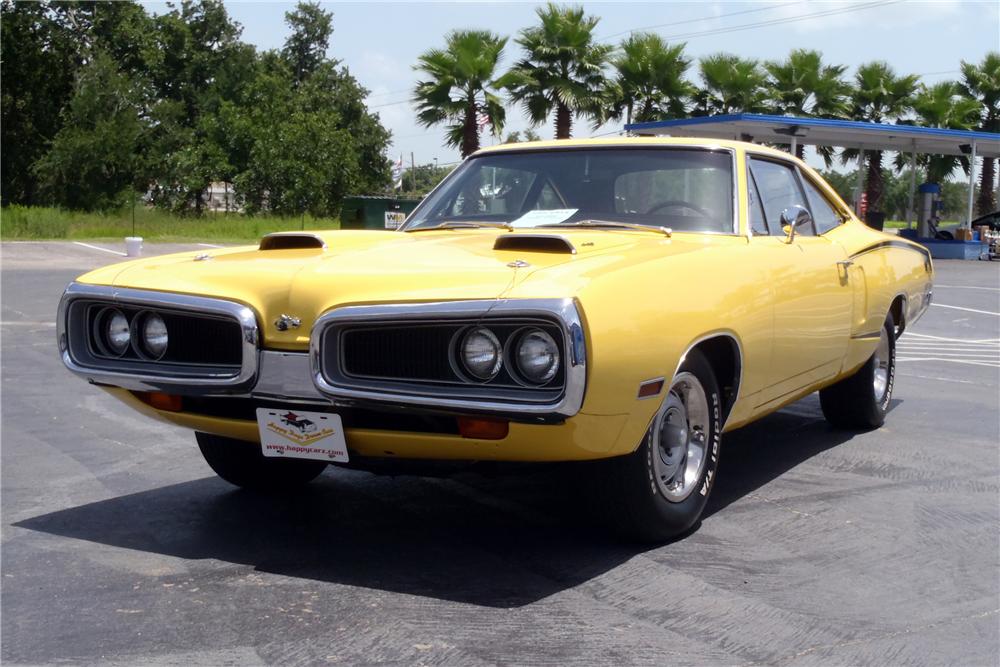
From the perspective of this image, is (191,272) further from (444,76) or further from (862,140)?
(862,140)

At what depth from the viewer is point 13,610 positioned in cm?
351

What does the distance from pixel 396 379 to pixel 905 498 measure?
262 centimetres

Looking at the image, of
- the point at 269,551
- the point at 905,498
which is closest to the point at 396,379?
the point at 269,551

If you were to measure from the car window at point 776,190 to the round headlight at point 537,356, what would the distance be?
2.13 metres

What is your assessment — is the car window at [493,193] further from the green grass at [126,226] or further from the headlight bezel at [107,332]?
the green grass at [126,226]

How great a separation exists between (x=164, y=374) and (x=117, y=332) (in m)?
0.34

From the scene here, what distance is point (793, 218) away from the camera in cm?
522

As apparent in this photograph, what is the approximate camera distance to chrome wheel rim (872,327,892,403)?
6645 millimetres

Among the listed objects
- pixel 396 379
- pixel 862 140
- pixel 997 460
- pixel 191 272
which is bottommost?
pixel 997 460

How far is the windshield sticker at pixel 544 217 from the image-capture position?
5.00 metres

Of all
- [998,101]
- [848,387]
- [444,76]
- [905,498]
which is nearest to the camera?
[905,498]

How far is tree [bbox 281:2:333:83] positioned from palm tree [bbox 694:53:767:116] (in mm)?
39447

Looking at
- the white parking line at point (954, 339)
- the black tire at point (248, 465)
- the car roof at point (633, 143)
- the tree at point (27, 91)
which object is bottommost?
the white parking line at point (954, 339)

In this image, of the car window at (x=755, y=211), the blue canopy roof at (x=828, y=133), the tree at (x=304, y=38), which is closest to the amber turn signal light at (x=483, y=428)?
the car window at (x=755, y=211)
